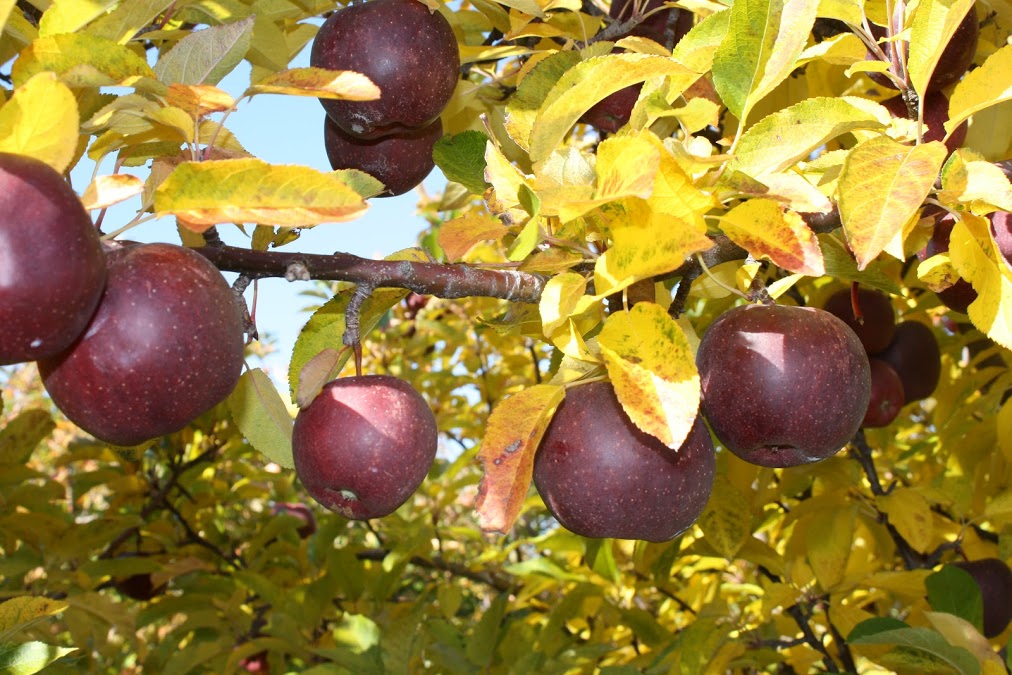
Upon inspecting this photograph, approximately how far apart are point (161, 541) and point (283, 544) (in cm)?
42

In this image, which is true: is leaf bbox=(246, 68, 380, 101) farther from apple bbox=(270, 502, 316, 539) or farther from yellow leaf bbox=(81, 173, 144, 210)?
apple bbox=(270, 502, 316, 539)

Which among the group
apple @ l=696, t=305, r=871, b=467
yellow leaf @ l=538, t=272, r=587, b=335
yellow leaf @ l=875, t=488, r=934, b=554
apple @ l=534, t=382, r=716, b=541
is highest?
yellow leaf @ l=538, t=272, r=587, b=335

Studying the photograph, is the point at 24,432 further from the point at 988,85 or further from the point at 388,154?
the point at 988,85

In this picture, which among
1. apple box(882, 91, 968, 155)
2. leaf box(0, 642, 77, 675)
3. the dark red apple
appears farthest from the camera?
the dark red apple

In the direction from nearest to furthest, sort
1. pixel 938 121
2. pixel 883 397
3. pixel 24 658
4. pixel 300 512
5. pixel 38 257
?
pixel 38 257
pixel 24 658
pixel 938 121
pixel 883 397
pixel 300 512


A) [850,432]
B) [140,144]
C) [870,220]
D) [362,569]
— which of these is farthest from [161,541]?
[870,220]

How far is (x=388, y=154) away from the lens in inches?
53.9

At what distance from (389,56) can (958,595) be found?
140 cm

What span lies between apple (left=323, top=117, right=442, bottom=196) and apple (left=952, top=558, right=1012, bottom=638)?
4.68 feet

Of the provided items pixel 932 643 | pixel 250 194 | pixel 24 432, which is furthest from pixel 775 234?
pixel 24 432

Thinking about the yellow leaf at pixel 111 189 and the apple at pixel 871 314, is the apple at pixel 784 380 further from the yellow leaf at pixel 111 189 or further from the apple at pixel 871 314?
the apple at pixel 871 314

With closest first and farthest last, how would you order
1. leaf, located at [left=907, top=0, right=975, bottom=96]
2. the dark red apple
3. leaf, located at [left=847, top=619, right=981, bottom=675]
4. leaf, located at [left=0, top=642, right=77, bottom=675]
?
leaf, located at [left=907, top=0, right=975, bottom=96]
leaf, located at [left=0, top=642, right=77, bottom=675]
leaf, located at [left=847, top=619, right=981, bottom=675]
the dark red apple

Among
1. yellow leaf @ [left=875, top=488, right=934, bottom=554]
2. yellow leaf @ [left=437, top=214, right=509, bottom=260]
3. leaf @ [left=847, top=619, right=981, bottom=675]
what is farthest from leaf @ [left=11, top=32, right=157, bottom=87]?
yellow leaf @ [left=875, top=488, right=934, bottom=554]

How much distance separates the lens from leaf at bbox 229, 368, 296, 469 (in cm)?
119
